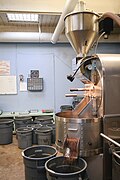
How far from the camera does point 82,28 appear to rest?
2.40m

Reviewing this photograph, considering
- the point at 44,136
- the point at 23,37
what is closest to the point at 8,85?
the point at 23,37

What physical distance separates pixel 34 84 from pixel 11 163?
238 centimetres

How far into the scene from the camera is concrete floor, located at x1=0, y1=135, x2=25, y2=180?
2.62 metres

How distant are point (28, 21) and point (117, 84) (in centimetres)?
327

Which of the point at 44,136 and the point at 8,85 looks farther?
A: the point at 8,85

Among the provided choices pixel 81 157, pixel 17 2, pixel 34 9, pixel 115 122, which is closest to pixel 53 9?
pixel 34 9

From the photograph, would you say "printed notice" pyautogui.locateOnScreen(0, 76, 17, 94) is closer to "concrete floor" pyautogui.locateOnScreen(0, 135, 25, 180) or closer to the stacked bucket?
the stacked bucket

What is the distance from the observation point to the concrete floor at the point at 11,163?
8.59 ft

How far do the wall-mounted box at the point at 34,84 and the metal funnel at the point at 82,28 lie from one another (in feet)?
8.42

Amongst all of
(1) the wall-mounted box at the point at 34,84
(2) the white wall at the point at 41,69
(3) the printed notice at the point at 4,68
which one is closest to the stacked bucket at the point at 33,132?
(2) the white wall at the point at 41,69

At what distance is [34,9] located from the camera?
2.96m

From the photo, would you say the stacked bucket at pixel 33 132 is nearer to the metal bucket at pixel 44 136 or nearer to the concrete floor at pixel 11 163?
the metal bucket at pixel 44 136

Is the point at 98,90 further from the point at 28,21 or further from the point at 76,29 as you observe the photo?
the point at 28,21

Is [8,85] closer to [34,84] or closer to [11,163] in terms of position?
[34,84]
